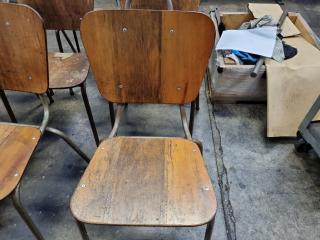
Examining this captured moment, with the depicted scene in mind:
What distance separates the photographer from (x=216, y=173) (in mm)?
1351

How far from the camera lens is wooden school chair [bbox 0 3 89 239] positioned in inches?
32.5

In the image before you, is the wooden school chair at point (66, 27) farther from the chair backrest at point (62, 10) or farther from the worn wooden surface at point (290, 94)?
the worn wooden surface at point (290, 94)

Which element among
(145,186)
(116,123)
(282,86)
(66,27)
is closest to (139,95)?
(116,123)

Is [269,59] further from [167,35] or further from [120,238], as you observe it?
[120,238]

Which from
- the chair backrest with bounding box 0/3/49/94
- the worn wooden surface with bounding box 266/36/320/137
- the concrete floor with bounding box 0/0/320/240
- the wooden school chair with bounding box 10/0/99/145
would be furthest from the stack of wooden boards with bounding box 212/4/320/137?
the chair backrest with bounding box 0/3/49/94

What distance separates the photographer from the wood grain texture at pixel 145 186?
723mm

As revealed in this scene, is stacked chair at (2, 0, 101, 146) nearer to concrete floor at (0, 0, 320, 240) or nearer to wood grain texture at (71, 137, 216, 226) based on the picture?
concrete floor at (0, 0, 320, 240)

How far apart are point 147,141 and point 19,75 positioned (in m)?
0.55

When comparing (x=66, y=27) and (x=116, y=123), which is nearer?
(x=116, y=123)

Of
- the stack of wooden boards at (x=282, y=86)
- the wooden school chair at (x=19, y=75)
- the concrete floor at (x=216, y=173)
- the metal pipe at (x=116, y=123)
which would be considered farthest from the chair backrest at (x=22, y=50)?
the stack of wooden boards at (x=282, y=86)

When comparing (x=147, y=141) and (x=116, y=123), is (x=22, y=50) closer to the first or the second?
(x=116, y=123)

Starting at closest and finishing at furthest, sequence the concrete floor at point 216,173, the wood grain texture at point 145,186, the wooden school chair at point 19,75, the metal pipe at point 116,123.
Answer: the wood grain texture at point 145,186 < the wooden school chair at point 19,75 < the metal pipe at point 116,123 < the concrete floor at point 216,173

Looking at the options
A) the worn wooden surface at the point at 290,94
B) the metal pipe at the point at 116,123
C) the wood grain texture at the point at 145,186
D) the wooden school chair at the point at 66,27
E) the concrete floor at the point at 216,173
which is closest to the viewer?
the wood grain texture at the point at 145,186

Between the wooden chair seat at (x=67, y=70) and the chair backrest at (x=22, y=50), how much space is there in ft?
0.66
